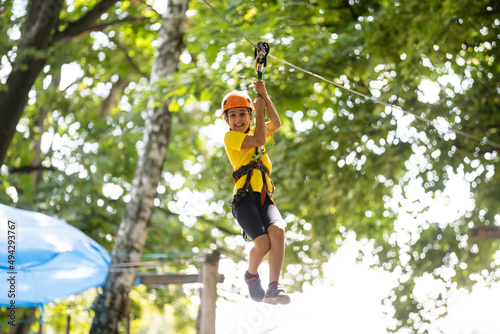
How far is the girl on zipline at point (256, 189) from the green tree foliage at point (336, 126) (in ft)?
9.76

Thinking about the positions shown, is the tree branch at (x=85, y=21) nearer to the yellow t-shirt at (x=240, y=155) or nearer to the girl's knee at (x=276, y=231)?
the yellow t-shirt at (x=240, y=155)

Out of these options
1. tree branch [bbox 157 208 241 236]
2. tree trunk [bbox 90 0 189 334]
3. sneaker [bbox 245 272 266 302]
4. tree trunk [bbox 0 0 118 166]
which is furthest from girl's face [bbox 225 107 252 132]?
tree branch [bbox 157 208 241 236]

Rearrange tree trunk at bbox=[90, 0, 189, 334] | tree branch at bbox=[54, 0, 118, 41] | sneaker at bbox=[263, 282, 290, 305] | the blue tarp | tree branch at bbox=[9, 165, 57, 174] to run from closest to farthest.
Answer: sneaker at bbox=[263, 282, 290, 305], the blue tarp, tree trunk at bbox=[90, 0, 189, 334], tree branch at bbox=[54, 0, 118, 41], tree branch at bbox=[9, 165, 57, 174]

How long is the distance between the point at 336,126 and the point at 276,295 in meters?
4.67

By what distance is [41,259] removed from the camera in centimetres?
529

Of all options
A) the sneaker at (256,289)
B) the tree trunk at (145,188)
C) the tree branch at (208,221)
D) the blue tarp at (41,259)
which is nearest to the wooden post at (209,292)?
the blue tarp at (41,259)

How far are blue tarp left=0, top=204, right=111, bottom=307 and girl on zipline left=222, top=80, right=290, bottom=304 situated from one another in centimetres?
229

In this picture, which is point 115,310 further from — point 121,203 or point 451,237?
point 451,237

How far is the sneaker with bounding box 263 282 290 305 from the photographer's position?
347cm

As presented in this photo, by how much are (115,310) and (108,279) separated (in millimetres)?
458

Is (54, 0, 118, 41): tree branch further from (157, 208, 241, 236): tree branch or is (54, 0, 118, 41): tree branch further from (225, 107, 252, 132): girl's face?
(225, 107, 252, 132): girl's face

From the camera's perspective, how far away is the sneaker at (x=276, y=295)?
3.47 metres

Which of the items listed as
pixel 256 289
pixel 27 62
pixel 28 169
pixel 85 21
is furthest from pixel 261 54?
pixel 28 169

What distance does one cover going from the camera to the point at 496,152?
7.71m
